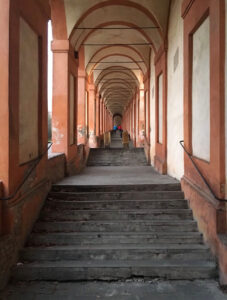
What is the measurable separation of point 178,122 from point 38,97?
3.61 meters

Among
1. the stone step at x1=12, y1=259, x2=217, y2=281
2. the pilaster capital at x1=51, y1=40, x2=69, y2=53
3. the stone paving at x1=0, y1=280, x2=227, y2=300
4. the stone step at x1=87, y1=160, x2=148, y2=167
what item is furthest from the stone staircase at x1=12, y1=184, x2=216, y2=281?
the stone step at x1=87, y1=160, x2=148, y2=167

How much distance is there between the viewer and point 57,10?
28.1 ft

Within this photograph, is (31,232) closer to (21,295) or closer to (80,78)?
(21,295)

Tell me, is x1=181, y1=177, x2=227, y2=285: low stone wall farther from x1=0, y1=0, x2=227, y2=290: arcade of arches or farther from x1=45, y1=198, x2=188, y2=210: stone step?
x1=45, y1=198, x2=188, y2=210: stone step

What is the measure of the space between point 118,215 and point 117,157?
8.19 m

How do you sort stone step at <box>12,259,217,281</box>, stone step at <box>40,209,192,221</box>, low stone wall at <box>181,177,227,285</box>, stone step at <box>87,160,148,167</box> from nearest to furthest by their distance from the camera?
low stone wall at <box>181,177,227,285</box>, stone step at <box>12,259,217,281</box>, stone step at <box>40,209,192,221</box>, stone step at <box>87,160,148,167</box>

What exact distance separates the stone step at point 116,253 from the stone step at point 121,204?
1.21m

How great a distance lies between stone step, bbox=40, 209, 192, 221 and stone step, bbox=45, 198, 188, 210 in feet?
0.61

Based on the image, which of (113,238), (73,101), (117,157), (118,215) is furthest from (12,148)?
(117,157)

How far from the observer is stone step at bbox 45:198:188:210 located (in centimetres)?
602

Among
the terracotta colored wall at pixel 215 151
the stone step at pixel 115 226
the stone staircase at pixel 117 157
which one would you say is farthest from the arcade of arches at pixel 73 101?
the stone staircase at pixel 117 157

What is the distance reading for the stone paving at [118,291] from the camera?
3.89 meters

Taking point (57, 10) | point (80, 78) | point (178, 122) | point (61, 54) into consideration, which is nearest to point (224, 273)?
point (178, 122)

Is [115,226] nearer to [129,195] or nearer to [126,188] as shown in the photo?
[129,195]
